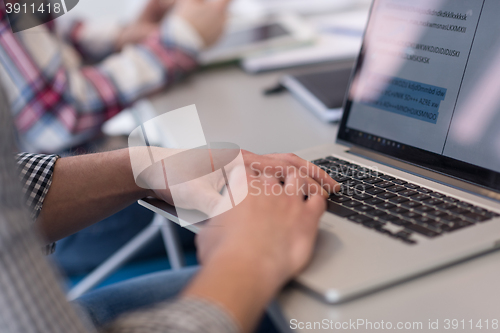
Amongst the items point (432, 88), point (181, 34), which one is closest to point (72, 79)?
point (181, 34)

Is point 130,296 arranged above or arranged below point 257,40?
below

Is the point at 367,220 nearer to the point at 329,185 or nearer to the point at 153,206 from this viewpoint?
the point at 329,185

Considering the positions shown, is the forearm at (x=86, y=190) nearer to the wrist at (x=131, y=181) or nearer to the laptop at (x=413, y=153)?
the wrist at (x=131, y=181)

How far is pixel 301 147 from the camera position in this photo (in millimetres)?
750

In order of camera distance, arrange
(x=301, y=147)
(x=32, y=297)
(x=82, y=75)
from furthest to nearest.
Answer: (x=82, y=75), (x=301, y=147), (x=32, y=297)

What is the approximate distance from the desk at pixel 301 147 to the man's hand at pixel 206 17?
10 cm

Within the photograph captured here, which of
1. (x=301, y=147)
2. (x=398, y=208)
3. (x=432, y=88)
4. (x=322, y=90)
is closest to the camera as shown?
(x=398, y=208)

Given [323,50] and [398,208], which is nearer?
[398,208]

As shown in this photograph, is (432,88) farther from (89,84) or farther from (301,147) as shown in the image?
(89,84)

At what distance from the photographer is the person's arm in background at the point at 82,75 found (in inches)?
35.6

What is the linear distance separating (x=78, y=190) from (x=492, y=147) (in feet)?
1.73

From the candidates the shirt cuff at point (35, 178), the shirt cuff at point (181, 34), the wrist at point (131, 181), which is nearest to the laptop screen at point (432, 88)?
the wrist at point (131, 181)

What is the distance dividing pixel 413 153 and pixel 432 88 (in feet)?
0.29

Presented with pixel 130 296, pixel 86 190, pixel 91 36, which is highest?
pixel 91 36
